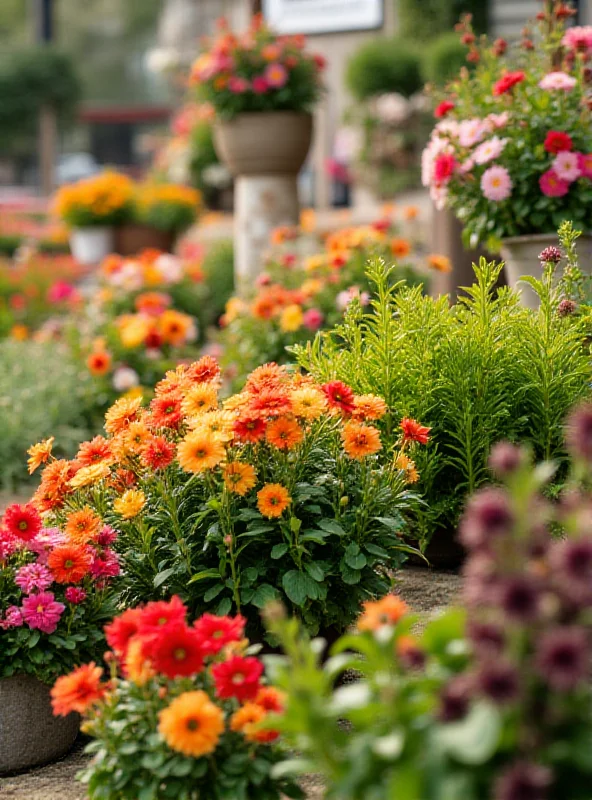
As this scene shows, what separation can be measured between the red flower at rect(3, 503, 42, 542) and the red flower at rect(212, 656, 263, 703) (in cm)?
74

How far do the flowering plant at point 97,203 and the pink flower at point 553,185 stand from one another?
7.51 meters

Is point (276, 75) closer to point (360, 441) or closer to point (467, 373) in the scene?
point (467, 373)

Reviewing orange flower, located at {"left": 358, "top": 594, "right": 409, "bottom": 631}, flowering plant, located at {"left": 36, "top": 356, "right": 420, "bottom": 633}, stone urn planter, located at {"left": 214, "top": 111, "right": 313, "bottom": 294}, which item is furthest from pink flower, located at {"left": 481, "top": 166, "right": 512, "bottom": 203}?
stone urn planter, located at {"left": 214, "top": 111, "right": 313, "bottom": 294}

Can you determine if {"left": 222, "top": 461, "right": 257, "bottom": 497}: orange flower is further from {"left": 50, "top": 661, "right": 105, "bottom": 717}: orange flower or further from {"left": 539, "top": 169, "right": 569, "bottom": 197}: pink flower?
{"left": 539, "top": 169, "right": 569, "bottom": 197}: pink flower

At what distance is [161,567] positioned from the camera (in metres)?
2.48

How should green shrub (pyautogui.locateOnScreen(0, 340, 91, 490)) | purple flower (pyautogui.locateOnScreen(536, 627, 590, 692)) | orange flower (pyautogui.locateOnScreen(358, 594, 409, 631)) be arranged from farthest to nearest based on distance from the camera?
green shrub (pyautogui.locateOnScreen(0, 340, 91, 490)), orange flower (pyautogui.locateOnScreen(358, 594, 409, 631)), purple flower (pyautogui.locateOnScreen(536, 627, 590, 692))

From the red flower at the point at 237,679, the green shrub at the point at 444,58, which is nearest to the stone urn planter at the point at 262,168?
the green shrub at the point at 444,58

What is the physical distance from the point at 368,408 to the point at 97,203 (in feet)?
28.7

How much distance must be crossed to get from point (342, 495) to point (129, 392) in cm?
321

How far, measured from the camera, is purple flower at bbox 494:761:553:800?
3.93 feet

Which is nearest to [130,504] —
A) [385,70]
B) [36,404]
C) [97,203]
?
[36,404]

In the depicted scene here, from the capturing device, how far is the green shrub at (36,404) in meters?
5.18

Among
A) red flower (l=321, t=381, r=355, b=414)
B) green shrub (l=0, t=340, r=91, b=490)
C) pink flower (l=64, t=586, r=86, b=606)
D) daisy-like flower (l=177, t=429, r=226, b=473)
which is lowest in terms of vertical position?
green shrub (l=0, t=340, r=91, b=490)

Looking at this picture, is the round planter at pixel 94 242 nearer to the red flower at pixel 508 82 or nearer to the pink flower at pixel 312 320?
the pink flower at pixel 312 320
